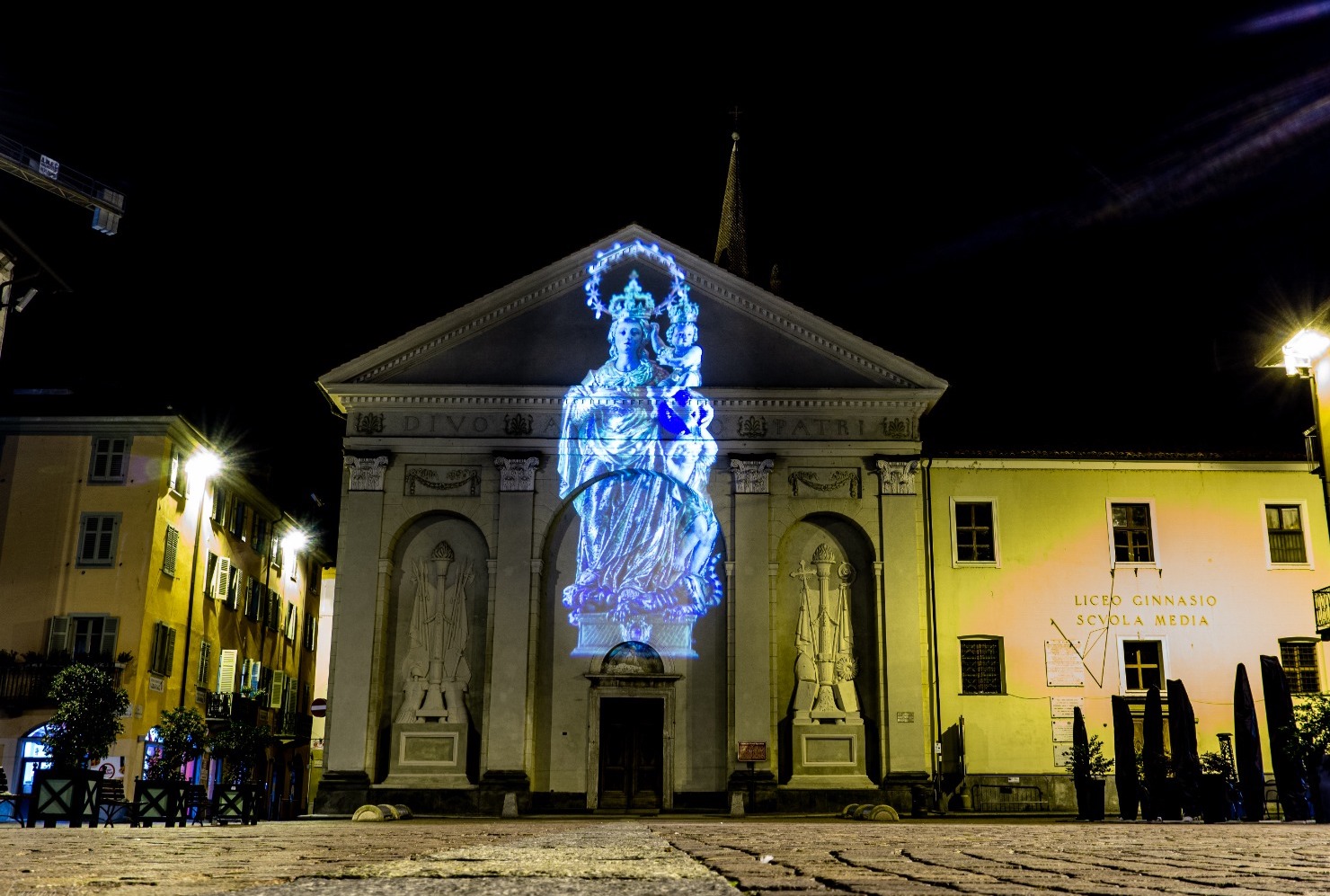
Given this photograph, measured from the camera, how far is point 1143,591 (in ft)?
97.7

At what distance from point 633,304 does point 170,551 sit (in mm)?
14684

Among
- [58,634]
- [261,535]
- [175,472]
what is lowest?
[58,634]

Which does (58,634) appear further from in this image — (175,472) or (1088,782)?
(1088,782)

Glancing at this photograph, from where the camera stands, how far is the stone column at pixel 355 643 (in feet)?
89.0

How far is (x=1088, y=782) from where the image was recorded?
74.5 feet

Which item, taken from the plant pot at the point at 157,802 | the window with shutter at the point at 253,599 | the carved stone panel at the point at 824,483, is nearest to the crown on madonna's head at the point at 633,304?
the carved stone panel at the point at 824,483

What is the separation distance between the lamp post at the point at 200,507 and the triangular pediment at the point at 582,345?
882 cm

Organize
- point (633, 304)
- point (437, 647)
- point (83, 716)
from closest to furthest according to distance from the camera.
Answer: point (83, 716), point (437, 647), point (633, 304)

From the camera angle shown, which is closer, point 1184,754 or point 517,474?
point 1184,754

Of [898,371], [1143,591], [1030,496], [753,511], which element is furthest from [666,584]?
[1143,591]

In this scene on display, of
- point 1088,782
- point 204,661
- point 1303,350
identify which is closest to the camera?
point 1088,782

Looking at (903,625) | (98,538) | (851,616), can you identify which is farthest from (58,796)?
(903,625)

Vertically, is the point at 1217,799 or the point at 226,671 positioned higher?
the point at 226,671

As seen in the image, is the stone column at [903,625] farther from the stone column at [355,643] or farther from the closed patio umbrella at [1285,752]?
the stone column at [355,643]
